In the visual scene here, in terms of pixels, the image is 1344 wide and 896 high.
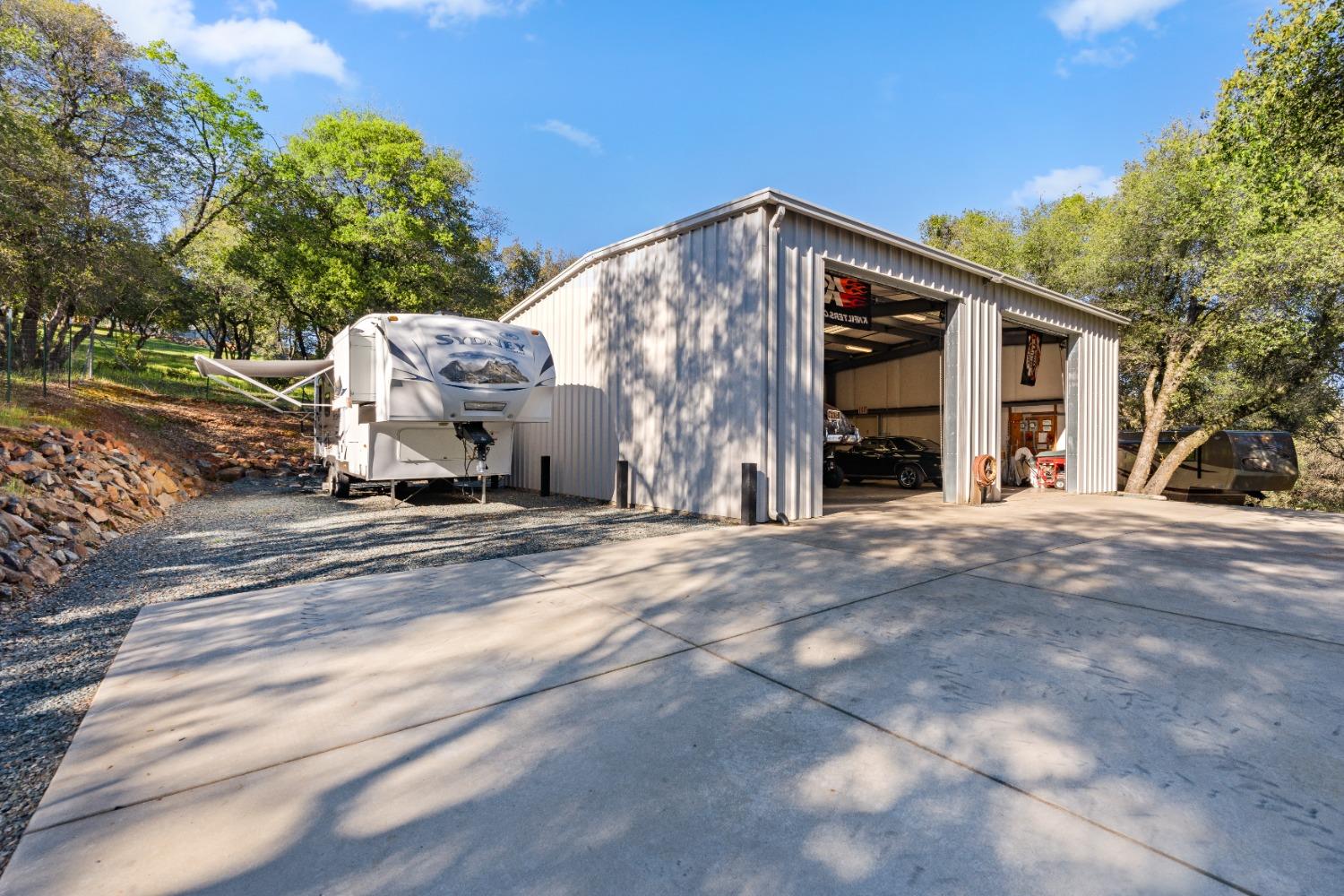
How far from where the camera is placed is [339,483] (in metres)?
11.3

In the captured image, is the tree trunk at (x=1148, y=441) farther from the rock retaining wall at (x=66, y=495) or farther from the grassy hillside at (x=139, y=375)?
the grassy hillside at (x=139, y=375)

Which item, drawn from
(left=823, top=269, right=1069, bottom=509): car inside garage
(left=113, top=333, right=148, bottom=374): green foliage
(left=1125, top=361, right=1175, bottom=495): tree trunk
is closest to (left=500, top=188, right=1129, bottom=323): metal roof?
(left=823, top=269, right=1069, bottom=509): car inside garage

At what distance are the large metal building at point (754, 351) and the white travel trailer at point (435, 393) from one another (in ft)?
5.86

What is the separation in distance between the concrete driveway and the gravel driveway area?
0.52 feet

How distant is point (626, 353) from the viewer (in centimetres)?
1047

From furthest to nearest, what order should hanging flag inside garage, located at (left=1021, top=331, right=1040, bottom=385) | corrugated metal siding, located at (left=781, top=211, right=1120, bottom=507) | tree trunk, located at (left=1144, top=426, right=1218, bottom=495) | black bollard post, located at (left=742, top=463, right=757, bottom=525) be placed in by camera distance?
tree trunk, located at (left=1144, top=426, right=1218, bottom=495) < hanging flag inside garage, located at (left=1021, top=331, right=1040, bottom=385) < corrugated metal siding, located at (left=781, top=211, right=1120, bottom=507) < black bollard post, located at (left=742, top=463, right=757, bottom=525)

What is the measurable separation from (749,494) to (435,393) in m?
4.73

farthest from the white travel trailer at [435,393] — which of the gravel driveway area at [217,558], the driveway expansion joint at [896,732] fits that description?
the driveway expansion joint at [896,732]

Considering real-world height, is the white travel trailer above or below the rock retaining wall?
above

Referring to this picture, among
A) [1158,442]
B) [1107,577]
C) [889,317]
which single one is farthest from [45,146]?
[1158,442]

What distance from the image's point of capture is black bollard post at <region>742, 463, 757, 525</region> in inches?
319

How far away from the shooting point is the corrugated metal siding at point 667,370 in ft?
27.6

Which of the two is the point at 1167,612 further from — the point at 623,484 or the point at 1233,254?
the point at 1233,254

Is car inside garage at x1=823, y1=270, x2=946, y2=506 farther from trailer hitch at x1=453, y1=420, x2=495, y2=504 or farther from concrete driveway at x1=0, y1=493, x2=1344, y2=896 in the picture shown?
concrete driveway at x1=0, y1=493, x2=1344, y2=896
